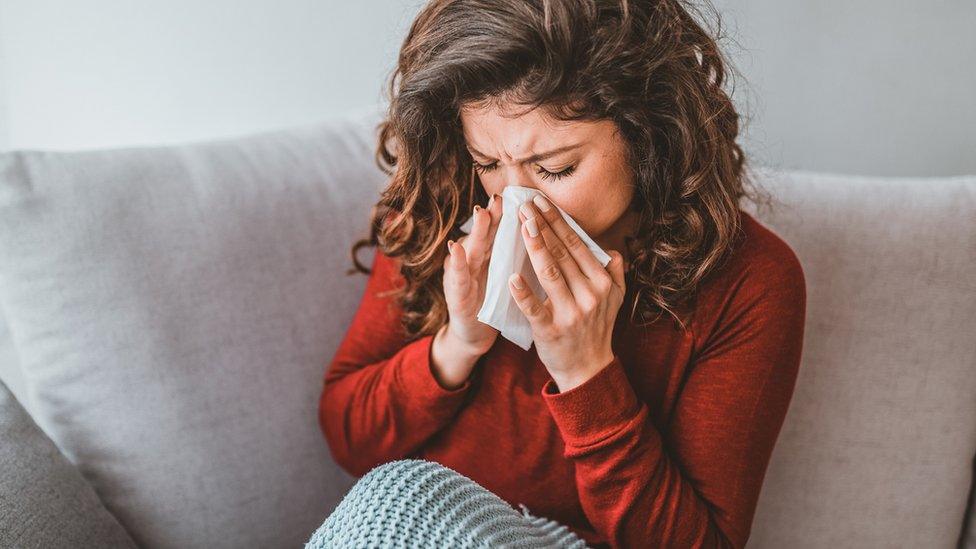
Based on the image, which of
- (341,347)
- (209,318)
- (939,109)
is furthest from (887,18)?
(209,318)

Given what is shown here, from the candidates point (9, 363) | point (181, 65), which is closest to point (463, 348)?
point (9, 363)

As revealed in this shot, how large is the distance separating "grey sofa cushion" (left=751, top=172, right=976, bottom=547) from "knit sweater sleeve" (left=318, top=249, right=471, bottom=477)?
489 mm

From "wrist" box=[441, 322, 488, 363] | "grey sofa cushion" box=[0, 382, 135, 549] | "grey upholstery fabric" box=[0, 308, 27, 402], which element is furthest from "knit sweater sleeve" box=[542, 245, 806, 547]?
"grey upholstery fabric" box=[0, 308, 27, 402]

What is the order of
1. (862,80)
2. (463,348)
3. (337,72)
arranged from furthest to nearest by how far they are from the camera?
1. (337,72)
2. (862,80)
3. (463,348)

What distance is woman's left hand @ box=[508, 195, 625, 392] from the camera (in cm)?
78

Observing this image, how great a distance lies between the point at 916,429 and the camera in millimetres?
986

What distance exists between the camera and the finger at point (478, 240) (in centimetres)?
82

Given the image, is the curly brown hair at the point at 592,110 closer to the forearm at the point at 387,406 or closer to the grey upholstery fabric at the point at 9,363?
the forearm at the point at 387,406

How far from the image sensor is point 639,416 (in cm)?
82

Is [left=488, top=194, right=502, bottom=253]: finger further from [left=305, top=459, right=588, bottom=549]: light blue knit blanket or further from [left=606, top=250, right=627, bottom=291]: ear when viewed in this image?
[left=305, top=459, right=588, bottom=549]: light blue knit blanket

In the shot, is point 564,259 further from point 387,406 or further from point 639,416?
point 387,406

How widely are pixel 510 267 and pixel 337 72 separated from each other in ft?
2.33

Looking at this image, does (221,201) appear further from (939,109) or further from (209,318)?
(939,109)

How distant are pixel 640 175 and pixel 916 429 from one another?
545 mm
